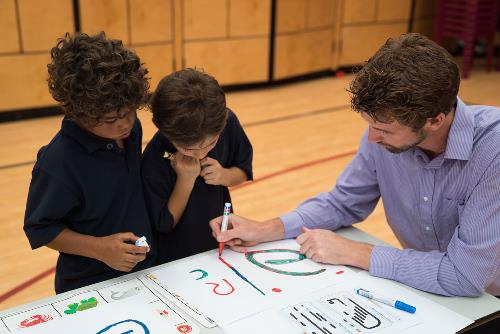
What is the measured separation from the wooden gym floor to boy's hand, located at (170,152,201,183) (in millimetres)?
1427

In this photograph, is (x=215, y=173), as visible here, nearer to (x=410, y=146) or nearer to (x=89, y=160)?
(x=89, y=160)

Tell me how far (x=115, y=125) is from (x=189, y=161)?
30cm

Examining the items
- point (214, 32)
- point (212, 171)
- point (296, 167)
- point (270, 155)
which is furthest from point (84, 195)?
point (214, 32)

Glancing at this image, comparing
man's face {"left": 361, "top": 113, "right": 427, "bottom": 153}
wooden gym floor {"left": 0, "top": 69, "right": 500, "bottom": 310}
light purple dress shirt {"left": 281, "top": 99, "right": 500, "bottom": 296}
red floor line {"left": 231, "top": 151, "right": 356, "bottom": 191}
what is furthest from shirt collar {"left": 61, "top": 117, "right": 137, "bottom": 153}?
red floor line {"left": 231, "top": 151, "right": 356, "bottom": 191}

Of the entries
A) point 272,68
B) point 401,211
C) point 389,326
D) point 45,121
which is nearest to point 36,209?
point 389,326

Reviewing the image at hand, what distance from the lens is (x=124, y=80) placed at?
1581 millimetres

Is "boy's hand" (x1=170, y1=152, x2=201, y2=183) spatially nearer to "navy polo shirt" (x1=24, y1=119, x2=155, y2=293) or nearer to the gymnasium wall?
"navy polo shirt" (x1=24, y1=119, x2=155, y2=293)

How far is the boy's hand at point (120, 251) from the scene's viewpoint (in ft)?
5.14

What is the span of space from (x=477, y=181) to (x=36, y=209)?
4.07 ft

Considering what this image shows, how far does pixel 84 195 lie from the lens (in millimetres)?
1638

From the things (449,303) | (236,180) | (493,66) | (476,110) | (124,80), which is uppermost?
(124,80)

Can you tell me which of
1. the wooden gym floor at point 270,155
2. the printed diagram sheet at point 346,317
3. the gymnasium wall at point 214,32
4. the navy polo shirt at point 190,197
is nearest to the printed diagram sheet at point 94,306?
the printed diagram sheet at point 346,317

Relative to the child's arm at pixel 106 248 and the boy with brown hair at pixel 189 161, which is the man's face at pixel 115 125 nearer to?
the boy with brown hair at pixel 189 161

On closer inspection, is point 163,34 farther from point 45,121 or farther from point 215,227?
point 215,227
